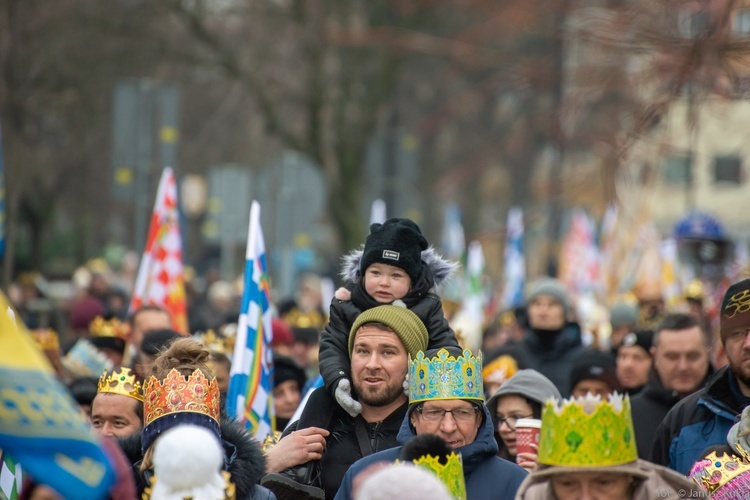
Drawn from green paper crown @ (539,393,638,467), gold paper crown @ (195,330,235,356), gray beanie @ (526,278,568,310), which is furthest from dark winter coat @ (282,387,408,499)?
gray beanie @ (526,278,568,310)

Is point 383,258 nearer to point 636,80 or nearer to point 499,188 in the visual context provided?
point 636,80

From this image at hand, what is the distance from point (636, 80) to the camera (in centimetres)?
1303

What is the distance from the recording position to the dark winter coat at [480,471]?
20.3ft

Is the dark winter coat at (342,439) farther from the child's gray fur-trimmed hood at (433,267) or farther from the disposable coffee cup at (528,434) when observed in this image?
the child's gray fur-trimmed hood at (433,267)

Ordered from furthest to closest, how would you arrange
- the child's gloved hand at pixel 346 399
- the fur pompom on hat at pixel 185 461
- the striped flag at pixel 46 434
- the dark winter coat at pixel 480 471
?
the child's gloved hand at pixel 346 399, the dark winter coat at pixel 480 471, the fur pompom on hat at pixel 185 461, the striped flag at pixel 46 434

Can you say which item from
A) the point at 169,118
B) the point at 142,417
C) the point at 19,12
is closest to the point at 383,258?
the point at 142,417

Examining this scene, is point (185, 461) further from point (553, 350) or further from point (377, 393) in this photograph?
point (553, 350)

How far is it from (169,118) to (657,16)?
494 cm

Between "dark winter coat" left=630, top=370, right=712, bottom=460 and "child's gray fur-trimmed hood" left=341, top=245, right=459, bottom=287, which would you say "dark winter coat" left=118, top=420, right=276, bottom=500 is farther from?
"dark winter coat" left=630, top=370, right=712, bottom=460

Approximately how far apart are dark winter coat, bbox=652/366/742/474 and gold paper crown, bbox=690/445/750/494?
3.28 ft

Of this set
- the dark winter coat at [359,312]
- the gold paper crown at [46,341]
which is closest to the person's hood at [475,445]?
the dark winter coat at [359,312]

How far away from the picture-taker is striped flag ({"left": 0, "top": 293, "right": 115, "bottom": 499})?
14.0ft

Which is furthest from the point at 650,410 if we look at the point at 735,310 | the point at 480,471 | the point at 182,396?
the point at 182,396

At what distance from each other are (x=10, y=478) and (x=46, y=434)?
272 cm
